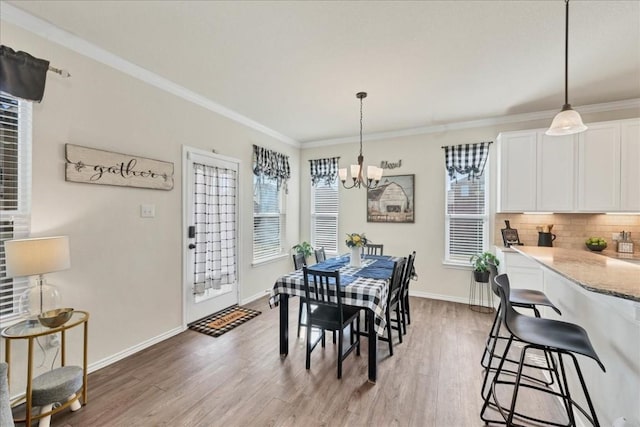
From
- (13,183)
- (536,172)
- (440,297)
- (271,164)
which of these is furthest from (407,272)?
(13,183)

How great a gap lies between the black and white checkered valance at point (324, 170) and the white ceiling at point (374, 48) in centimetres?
160

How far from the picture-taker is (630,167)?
3260mm

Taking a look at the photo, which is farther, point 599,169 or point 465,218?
point 465,218

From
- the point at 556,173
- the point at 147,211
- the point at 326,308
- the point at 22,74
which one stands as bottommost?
the point at 326,308

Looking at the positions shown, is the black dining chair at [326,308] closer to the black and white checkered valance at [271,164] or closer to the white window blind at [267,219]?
the white window blind at [267,219]

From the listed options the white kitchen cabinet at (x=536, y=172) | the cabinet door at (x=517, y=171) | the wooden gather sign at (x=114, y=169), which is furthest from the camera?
the cabinet door at (x=517, y=171)

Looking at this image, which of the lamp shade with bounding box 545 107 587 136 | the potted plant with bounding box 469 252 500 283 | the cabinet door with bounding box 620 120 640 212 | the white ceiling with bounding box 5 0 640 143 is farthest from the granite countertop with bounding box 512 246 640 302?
the cabinet door with bounding box 620 120 640 212

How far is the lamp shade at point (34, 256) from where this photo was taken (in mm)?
1785

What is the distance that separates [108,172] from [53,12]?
1.20 meters

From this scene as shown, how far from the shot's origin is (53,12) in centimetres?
203

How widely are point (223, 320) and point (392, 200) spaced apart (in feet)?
10.5

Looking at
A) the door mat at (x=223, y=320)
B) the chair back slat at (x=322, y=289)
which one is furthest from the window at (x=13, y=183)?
the chair back slat at (x=322, y=289)

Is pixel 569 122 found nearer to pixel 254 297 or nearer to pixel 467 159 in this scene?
pixel 467 159

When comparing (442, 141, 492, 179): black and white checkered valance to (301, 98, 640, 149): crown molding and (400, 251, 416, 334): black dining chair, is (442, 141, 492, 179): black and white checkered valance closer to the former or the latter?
(301, 98, 640, 149): crown molding
